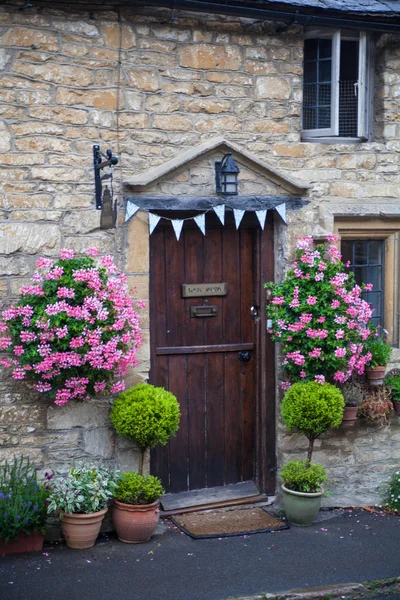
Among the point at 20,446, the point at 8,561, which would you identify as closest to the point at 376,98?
the point at 20,446

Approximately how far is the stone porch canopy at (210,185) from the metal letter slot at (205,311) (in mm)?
903

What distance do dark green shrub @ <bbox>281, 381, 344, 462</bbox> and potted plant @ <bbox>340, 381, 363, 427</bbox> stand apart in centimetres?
35

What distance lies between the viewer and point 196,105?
22.5ft

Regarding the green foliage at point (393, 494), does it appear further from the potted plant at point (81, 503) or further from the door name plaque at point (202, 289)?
the potted plant at point (81, 503)

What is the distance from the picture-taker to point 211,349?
23.7ft

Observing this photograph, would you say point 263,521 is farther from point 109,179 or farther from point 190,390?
point 109,179

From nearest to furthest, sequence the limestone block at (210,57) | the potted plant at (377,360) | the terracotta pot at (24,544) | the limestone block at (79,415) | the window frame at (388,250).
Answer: the terracotta pot at (24,544), the limestone block at (79,415), the limestone block at (210,57), the potted plant at (377,360), the window frame at (388,250)

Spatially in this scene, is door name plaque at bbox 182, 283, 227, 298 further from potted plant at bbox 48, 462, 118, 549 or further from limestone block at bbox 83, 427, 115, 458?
potted plant at bbox 48, 462, 118, 549

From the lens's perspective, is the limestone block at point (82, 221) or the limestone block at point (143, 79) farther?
the limestone block at point (143, 79)

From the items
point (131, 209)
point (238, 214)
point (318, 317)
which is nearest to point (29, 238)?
point (131, 209)

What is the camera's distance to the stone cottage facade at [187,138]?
249 inches

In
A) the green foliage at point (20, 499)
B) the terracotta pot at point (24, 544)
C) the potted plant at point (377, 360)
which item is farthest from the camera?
the potted plant at point (377, 360)

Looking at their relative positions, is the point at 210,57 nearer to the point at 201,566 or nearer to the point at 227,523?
the point at 227,523

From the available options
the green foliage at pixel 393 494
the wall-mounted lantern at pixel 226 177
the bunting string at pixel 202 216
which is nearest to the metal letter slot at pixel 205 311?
the bunting string at pixel 202 216
